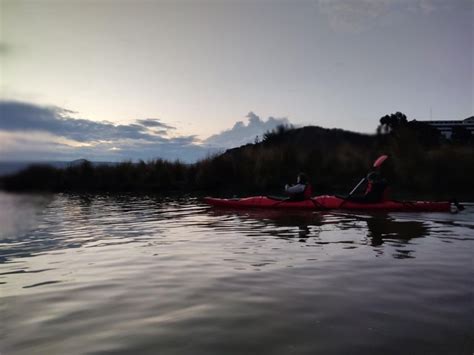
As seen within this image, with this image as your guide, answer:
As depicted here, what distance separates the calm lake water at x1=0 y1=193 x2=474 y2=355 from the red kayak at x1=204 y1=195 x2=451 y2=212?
372cm

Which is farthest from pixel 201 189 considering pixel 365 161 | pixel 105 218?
pixel 105 218

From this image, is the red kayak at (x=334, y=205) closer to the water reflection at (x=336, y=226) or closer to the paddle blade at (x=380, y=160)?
the water reflection at (x=336, y=226)

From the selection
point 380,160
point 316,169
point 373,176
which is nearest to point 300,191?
point 373,176

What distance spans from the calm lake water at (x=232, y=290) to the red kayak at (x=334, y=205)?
372 cm

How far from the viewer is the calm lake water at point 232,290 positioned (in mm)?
3113

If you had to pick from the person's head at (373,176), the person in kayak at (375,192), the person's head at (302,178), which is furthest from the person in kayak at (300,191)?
the person's head at (373,176)

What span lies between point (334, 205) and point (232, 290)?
9.03 metres

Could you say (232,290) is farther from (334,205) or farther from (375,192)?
(375,192)

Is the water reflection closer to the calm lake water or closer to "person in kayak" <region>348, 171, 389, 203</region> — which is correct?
the calm lake water

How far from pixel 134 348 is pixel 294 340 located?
3.93ft

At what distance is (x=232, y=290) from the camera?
459cm

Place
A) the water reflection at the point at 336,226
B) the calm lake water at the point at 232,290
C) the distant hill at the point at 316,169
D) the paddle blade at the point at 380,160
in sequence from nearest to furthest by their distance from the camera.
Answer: the calm lake water at the point at 232,290
the water reflection at the point at 336,226
the paddle blade at the point at 380,160
the distant hill at the point at 316,169

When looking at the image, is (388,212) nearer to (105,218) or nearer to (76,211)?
(105,218)

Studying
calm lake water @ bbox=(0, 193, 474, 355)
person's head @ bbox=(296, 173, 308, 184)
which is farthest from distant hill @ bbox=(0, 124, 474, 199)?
calm lake water @ bbox=(0, 193, 474, 355)
